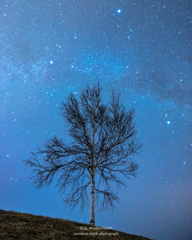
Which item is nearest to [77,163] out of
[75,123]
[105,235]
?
[75,123]

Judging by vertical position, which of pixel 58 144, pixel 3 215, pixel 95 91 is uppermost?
pixel 95 91

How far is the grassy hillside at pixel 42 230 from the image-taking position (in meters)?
9.55

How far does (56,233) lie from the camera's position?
10.7 meters

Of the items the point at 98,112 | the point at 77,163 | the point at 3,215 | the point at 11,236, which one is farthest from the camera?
the point at 98,112

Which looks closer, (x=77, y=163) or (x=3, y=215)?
(x=3, y=215)

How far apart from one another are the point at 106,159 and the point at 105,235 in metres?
5.42

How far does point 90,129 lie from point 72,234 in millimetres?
7725

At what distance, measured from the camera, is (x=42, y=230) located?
10680 mm

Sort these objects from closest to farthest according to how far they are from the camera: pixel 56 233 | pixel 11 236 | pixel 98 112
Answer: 1. pixel 11 236
2. pixel 56 233
3. pixel 98 112

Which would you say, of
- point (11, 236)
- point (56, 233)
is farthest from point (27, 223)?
point (11, 236)

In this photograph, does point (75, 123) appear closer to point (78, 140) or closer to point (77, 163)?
point (78, 140)

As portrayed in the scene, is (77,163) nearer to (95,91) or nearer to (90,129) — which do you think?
(90,129)

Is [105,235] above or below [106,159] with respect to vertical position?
below

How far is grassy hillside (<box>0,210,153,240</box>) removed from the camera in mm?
9555
